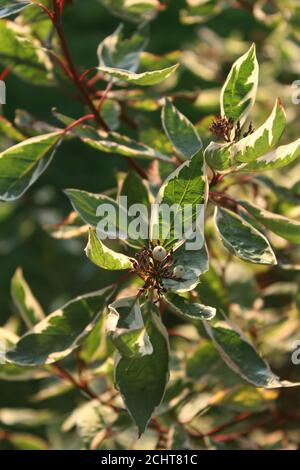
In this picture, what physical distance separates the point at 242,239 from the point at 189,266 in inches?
4.1

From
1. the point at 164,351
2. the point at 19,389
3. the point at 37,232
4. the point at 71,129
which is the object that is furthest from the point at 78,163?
the point at 164,351

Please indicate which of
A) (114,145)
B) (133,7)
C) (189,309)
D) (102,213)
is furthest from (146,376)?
(133,7)

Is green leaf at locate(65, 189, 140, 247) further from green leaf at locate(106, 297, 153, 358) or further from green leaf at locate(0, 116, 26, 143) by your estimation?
green leaf at locate(0, 116, 26, 143)

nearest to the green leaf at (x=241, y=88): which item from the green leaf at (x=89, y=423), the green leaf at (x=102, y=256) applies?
the green leaf at (x=102, y=256)

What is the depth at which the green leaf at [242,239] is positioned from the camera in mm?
1061

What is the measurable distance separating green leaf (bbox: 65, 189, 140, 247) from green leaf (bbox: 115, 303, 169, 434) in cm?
12

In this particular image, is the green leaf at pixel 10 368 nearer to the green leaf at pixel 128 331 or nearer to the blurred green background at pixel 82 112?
the green leaf at pixel 128 331

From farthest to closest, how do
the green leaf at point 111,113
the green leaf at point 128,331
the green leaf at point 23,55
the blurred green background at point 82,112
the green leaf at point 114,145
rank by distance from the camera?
the blurred green background at point 82,112 → the green leaf at point 111,113 → the green leaf at point 23,55 → the green leaf at point 114,145 → the green leaf at point 128,331

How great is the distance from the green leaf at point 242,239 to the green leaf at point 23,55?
44 centimetres

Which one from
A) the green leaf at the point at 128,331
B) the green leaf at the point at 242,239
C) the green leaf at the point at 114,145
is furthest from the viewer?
the green leaf at the point at 114,145

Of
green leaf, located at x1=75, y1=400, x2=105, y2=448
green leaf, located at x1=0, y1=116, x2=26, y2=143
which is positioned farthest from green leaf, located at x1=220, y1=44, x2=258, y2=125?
green leaf, located at x1=75, y1=400, x2=105, y2=448

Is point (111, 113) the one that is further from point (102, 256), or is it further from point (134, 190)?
point (102, 256)

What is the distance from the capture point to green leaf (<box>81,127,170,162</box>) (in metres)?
1.17

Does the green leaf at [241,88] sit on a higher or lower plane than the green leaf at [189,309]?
higher
